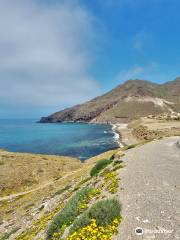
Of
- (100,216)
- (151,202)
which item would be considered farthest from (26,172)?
(100,216)

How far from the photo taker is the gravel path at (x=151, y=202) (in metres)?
10.0

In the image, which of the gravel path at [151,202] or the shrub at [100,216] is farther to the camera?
the shrub at [100,216]

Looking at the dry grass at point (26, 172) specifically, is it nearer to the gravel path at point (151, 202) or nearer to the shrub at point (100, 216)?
the gravel path at point (151, 202)

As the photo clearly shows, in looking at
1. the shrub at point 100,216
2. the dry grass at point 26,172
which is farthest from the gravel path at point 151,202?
the dry grass at point 26,172

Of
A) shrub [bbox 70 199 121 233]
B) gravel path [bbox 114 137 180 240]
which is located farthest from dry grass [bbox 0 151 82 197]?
shrub [bbox 70 199 121 233]

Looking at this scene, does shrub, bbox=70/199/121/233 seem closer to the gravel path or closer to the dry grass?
the gravel path

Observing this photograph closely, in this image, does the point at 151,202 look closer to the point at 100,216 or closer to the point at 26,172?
the point at 100,216

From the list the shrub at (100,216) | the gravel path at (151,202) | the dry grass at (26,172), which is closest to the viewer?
the gravel path at (151,202)

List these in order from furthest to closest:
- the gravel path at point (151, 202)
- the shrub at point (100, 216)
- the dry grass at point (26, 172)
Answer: the dry grass at point (26, 172), the shrub at point (100, 216), the gravel path at point (151, 202)

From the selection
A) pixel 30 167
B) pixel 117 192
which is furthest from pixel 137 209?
pixel 30 167

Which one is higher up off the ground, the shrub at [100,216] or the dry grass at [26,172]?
the shrub at [100,216]

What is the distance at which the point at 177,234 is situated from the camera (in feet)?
31.4

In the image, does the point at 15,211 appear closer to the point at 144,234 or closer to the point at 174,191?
the point at 174,191

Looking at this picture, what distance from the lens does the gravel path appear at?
10.0 metres
